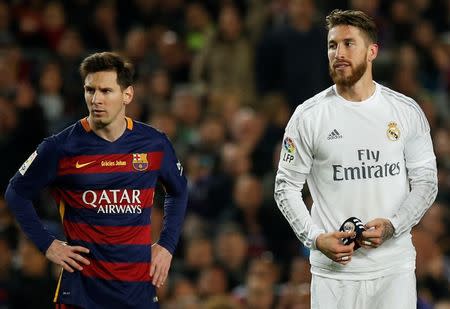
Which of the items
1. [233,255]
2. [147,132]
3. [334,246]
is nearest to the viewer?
[334,246]

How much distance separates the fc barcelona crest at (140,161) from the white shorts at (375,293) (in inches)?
48.0

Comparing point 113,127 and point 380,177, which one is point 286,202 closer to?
point 380,177

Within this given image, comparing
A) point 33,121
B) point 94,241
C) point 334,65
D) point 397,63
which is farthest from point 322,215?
point 397,63

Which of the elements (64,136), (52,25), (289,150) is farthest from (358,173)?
(52,25)

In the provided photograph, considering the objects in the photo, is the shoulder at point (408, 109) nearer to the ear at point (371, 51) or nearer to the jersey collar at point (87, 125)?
the ear at point (371, 51)

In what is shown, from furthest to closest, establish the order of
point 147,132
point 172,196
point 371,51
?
Result: point 172,196 < point 147,132 < point 371,51

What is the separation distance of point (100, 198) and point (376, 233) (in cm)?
151

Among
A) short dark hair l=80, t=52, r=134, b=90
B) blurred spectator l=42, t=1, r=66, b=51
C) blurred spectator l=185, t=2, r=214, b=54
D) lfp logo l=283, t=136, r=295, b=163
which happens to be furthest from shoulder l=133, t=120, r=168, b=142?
blurred spectator l=185, t=2, r=214, b=54

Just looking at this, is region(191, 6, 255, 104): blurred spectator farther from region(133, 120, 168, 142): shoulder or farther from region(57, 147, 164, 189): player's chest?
region(57, 147, 164, 189): player's chest

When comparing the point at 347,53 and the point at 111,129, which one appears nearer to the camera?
the point at 347,53

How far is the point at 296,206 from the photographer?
6.53 meters

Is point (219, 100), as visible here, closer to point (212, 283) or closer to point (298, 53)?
point (298, 53)

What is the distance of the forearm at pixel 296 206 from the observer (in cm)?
646

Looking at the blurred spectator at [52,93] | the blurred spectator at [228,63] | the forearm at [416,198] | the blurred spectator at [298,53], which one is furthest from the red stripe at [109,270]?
the blurred spectator at [228,63]
